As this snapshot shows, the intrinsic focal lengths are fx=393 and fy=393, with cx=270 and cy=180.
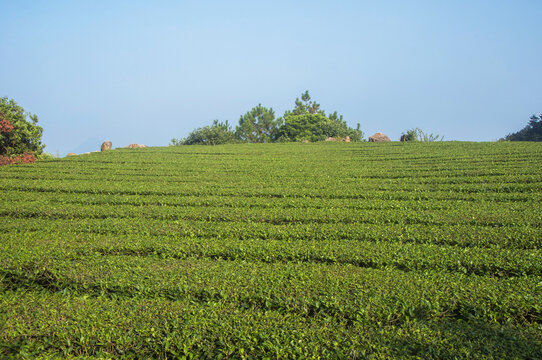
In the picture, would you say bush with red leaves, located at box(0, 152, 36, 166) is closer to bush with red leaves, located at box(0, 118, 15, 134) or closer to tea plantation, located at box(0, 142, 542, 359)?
bush with red leaves, located at box(0, 118, 15, 134)

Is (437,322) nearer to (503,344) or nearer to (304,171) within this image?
(503,344)

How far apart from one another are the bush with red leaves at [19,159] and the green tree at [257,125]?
39.4 meters

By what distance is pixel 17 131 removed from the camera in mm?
22391

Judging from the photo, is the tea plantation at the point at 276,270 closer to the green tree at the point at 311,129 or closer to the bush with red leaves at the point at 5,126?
the bush with red leaves at the point at 5,126

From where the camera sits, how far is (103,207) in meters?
12.1

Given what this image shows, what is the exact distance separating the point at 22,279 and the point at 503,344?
7721mm

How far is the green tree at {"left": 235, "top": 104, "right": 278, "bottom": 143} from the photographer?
59812 mm

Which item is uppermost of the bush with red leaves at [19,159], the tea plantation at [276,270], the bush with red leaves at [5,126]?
the bush with red leaves at [5,126]

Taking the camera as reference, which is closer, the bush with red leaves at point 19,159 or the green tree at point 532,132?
the bush with red leaves at point 19,159

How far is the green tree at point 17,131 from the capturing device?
2172cm

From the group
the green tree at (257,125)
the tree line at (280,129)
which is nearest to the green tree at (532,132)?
the tree line at (280,129)

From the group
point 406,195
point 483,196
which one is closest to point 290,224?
point 406,195

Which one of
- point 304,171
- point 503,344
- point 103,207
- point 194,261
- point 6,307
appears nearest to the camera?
point 503,344

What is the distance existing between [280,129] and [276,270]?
4858 cm
